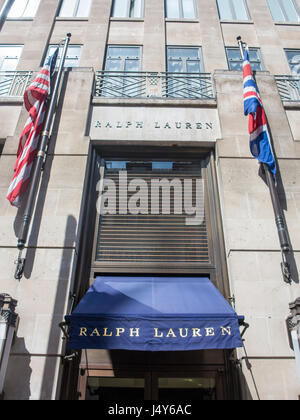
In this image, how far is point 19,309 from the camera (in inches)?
239

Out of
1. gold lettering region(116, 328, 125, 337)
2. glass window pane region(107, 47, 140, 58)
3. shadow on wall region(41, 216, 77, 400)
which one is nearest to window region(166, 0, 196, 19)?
glass window pane region(107, 47, 140, 58)

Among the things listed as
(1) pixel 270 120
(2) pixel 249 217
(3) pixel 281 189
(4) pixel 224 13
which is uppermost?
(4) pixel 224 13

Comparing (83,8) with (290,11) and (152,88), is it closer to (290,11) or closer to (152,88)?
(152,88)

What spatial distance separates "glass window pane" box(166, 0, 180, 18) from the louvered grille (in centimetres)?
935

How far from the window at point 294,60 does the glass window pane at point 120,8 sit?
7.49 meters

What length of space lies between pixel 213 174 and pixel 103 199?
316cm

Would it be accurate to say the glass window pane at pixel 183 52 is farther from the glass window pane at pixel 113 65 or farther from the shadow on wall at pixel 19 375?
the shadow on wall at pixel 19 375

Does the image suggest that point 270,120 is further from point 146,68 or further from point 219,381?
point 219,381

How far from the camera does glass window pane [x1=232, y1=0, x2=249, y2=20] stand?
1382 centimetres

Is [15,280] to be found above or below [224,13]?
below

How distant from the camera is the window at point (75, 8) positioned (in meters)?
13.8

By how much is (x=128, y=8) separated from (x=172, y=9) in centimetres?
209

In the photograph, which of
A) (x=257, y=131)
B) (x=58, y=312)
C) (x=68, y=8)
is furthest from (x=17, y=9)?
(x=58, y=312)
